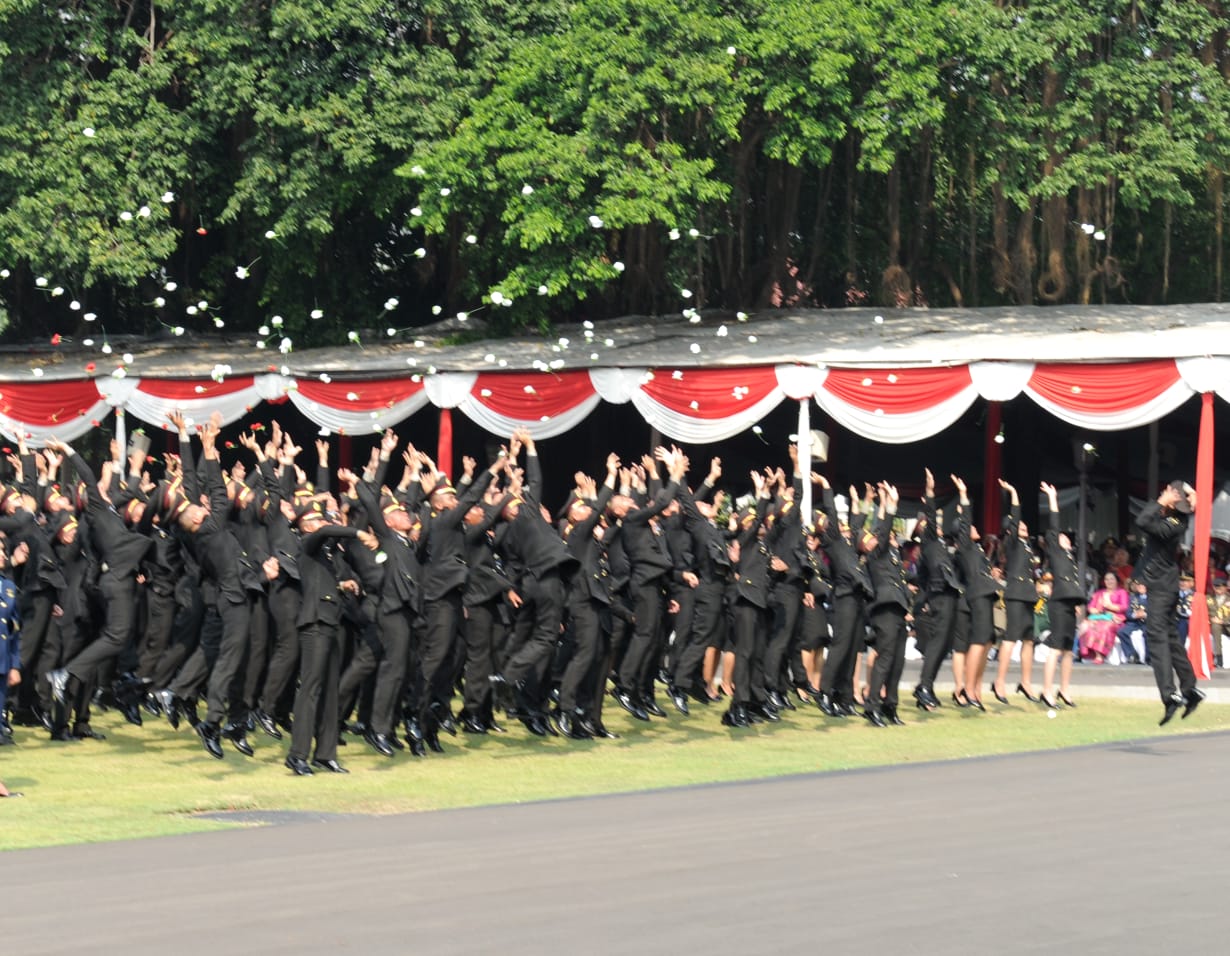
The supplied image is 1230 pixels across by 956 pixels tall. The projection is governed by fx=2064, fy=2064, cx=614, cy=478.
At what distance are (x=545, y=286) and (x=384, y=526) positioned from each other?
1286 centimetres

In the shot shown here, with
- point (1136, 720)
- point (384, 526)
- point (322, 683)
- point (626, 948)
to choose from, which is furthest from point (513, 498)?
point (626, 948)

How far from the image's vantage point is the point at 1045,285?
1110 inches

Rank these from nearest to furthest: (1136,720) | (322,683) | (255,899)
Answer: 1. (255,899)
2. (322,683)
3. (1136,720)

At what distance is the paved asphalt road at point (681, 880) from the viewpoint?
6613 millimetres

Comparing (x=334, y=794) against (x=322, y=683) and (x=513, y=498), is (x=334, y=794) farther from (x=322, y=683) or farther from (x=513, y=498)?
(x=513, y=498)

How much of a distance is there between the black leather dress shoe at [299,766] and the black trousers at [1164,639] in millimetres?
5886

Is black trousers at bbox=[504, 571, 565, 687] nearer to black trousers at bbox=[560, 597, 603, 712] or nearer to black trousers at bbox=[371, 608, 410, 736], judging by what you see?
black trousers at bbox=[560, 597, 603, 712]

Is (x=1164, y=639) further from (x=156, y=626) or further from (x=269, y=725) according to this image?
(x=156, y=626)

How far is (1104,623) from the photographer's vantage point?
70.6 feet

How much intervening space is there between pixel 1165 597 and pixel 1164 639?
297 millimetres

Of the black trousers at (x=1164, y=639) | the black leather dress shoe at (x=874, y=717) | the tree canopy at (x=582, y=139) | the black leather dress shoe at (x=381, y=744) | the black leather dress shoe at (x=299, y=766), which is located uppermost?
the tree canopy at (x=582, y=139)

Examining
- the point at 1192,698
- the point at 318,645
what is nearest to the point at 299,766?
the point at 318,645

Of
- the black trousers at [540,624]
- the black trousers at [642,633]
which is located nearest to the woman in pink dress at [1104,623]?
the black trousers at [642,633]

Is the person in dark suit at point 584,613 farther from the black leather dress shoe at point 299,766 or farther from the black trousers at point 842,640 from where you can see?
the black leather dress shoe at point 299,766
